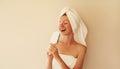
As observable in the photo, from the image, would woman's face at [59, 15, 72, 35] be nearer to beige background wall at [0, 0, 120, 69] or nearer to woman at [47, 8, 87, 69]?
woman at [47, 8, 87, 69]

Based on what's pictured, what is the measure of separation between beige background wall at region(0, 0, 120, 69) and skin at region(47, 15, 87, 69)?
0.43ft

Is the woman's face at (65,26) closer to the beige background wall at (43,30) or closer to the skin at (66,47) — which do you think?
the skin at (66,47)

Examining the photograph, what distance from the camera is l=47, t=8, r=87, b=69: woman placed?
4.98ft

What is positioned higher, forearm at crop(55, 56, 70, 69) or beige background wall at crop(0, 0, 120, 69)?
beige background wall at crop(0, 0, 120, 69)

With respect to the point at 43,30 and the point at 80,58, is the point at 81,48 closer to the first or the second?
the point at 80,58

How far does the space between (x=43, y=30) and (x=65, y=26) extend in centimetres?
24

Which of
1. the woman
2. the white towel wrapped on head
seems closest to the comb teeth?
the woman

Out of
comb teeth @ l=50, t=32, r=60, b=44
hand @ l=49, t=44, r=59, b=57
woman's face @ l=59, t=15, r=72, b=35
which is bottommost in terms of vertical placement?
hand @ l=49, t=44, r=59, b=57

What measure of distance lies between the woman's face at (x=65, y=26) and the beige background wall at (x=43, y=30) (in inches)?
6.5

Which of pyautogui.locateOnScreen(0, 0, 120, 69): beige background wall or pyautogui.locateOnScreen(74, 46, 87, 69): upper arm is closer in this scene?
pyautogui.locateOnScreen(74, 46, 87, 69): upper arm

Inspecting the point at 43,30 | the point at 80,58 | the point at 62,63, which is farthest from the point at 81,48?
the point at 43,30

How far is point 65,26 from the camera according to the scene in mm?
1542

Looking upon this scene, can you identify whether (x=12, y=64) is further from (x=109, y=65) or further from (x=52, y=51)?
(x=109, y=65)

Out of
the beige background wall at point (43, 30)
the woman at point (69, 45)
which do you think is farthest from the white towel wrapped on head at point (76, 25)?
the beige background wall at point (43, 30)
